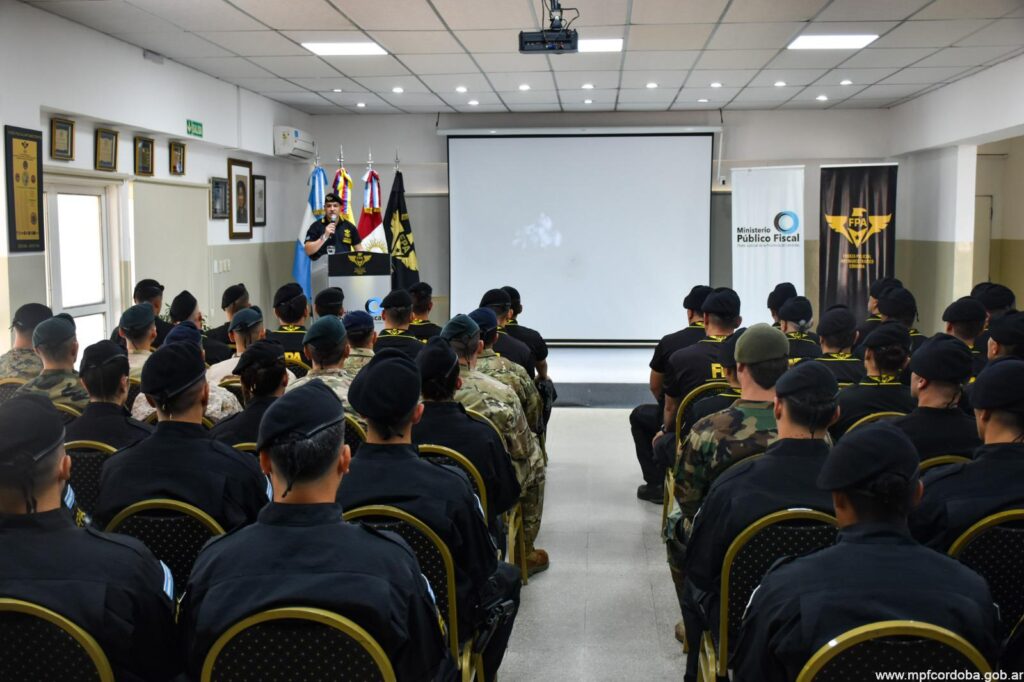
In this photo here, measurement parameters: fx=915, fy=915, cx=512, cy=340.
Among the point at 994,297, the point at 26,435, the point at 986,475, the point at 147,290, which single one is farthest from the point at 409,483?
the point at 994,297

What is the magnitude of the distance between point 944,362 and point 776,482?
1.05 m

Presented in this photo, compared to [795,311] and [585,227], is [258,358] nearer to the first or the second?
[795,311]

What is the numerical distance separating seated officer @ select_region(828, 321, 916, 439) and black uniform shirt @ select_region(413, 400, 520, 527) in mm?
1572

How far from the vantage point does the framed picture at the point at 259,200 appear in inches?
452

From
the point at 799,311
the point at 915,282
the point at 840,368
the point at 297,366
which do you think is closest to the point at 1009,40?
the point at 799,311

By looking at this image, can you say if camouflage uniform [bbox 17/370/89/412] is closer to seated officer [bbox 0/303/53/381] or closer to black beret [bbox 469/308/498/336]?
seated officer [bbox 0/303/53/381]

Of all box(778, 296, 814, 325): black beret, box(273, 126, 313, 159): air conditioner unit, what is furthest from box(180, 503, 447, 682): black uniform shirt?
box(273, 126, 313, 159): air conditioner unit

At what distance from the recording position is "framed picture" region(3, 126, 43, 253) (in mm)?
6203

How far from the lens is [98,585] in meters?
1.74

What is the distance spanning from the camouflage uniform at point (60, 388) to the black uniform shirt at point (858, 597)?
11.0 feet

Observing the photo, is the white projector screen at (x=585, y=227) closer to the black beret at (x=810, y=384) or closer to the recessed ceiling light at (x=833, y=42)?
the recessed ceiling light at (x=833, y=42)

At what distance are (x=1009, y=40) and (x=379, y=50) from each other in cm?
532

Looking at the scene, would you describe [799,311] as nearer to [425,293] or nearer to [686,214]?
[425,293]

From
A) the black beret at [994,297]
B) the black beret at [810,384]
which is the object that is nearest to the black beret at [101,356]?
the black beret at [810,384]
